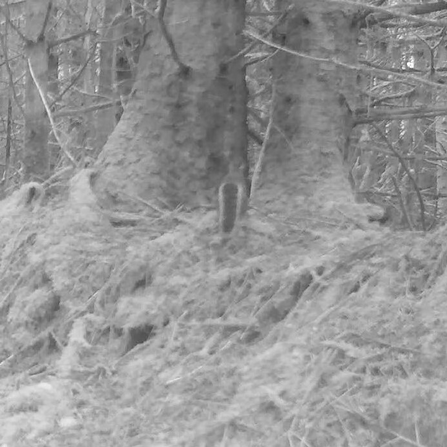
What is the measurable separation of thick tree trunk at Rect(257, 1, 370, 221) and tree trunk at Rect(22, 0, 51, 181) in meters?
1.51

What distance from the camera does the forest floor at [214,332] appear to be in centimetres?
247

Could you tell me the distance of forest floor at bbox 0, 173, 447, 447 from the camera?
8.11ft

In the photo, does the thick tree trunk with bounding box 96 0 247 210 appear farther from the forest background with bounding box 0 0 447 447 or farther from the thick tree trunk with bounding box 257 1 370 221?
the thick tree trunk with bounding box 257 1 370 221

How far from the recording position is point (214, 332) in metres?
3.14

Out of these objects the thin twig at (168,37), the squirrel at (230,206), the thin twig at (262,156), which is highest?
the thin twig at (168,37)

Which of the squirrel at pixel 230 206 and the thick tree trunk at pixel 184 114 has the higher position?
the thick tree trunk at pixel 184 114

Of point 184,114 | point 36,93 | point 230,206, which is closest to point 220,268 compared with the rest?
point 230,206

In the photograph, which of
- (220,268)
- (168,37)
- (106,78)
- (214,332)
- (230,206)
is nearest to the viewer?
(214,332)

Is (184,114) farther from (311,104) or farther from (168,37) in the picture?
(311,104)

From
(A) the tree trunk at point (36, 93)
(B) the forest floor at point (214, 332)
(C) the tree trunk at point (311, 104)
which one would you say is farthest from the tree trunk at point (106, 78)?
(B) the forest floor at point (214, 332)

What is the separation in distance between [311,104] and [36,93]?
72.3 inches

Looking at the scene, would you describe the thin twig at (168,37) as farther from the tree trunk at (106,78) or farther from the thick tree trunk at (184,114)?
the tree trunk at (106,78)

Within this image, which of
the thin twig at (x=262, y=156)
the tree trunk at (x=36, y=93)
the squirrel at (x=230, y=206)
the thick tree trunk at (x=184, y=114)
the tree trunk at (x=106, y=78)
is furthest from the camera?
the tree trunk at (x=106, y=78)

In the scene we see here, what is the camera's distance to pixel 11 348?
342 centimetres
